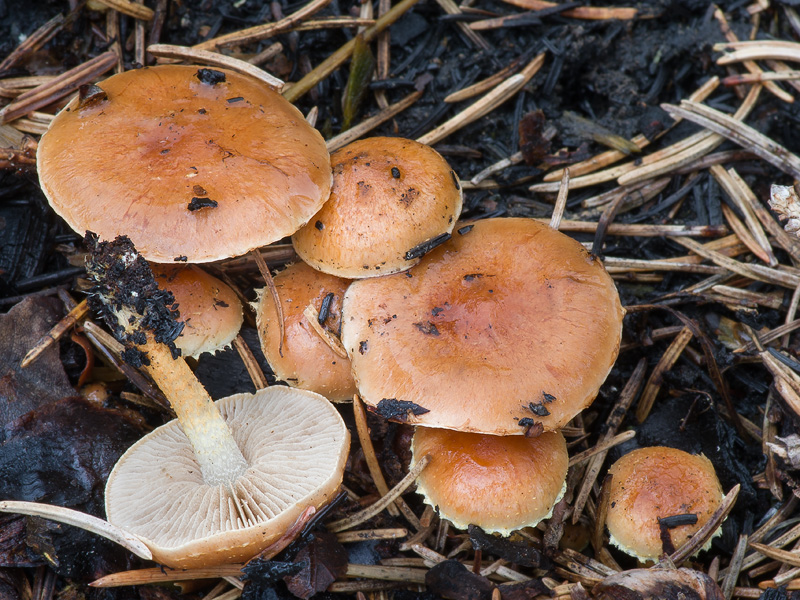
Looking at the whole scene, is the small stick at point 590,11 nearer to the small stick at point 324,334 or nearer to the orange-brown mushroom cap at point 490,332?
the orange-brown mushroom cap at point 490,332

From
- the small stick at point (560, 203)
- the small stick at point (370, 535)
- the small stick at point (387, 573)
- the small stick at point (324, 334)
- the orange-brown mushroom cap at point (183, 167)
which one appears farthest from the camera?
the small stick at point (560, 203)

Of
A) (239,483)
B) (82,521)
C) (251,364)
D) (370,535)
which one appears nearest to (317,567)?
(370,535)

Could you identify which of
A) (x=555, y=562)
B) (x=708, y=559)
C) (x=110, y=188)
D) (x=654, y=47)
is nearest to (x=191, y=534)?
(x=110, y=188)

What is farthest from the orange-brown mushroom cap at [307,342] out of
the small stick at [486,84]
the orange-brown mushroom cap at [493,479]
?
the small stick at [486,84]

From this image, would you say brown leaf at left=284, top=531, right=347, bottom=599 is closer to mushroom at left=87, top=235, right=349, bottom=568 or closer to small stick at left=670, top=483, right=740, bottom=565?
mushroom at left=87, top=235, right=349, bottom=568

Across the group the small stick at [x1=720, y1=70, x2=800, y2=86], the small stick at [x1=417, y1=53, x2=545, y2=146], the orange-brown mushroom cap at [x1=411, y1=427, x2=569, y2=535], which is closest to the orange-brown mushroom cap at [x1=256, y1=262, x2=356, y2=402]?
the orange-brown mushroom cap at [x1=411, y1=427, x2=569, y2=535]
